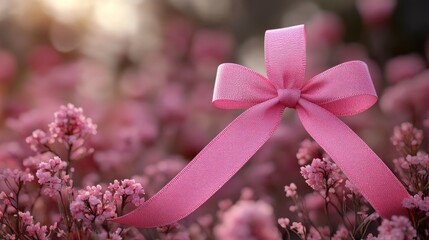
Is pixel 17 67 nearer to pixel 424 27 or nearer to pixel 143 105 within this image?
pixel 143 105

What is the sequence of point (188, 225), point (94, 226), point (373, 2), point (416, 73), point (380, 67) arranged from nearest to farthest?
point (94, 226)
point (188, 225)
point (416, 73)
point (380, 67)
point (373, 2)

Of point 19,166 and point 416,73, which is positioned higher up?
point 416,73

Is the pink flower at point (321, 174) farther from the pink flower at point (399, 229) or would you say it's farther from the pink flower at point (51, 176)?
the pink flower at point (51, 176)

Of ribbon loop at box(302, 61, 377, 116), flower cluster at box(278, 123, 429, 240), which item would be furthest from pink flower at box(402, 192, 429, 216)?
ribbon loop at box(302, 61, 377, 116)

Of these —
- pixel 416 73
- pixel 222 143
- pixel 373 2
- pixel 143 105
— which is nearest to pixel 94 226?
pixel 222 143

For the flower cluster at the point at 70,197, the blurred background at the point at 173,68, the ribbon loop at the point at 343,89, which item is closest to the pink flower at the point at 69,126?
the flower cluster at the point at 70,197

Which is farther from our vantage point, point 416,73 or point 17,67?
point 17,67

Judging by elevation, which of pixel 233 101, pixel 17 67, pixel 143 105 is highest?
pixel 17 67

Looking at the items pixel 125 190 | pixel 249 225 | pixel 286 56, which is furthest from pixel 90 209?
pixel 286 56
